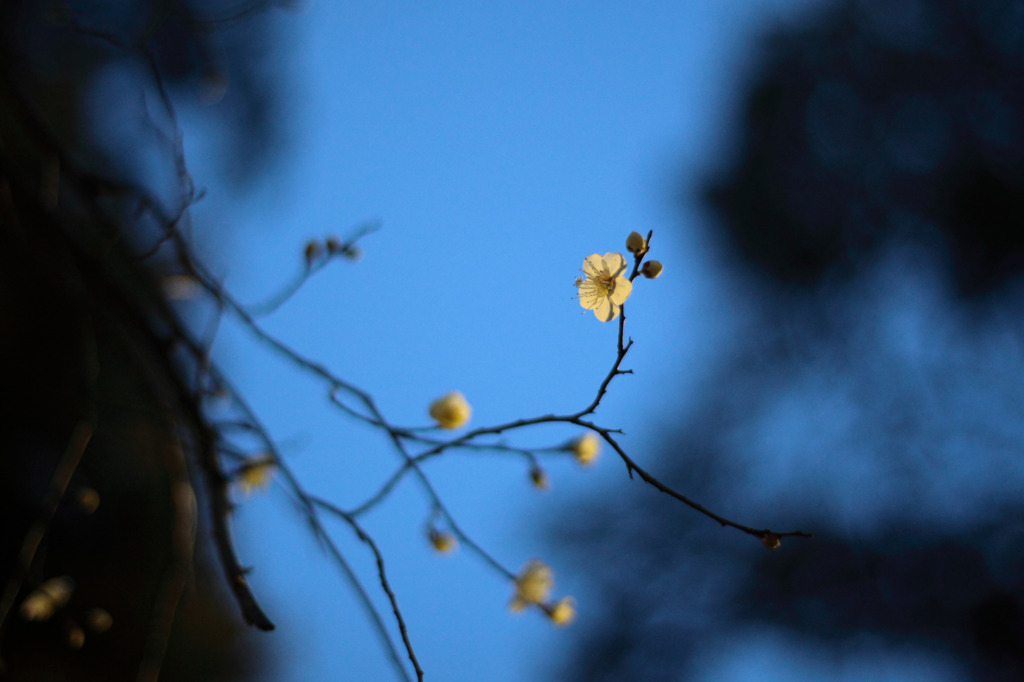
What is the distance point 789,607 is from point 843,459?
2.67 ft

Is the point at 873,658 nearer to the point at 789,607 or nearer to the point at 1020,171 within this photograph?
the point at 789,607

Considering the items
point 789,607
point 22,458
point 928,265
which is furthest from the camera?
point 928,265

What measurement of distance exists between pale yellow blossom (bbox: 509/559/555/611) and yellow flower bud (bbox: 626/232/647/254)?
427mm

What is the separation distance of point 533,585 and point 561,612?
1.9 inches

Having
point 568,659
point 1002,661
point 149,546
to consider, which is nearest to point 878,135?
point 1002,661

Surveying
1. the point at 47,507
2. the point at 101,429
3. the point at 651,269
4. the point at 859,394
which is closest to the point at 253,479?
the point at 47,507

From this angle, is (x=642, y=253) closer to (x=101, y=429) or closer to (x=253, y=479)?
(x=253, y=479)

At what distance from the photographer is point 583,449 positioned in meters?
0.79

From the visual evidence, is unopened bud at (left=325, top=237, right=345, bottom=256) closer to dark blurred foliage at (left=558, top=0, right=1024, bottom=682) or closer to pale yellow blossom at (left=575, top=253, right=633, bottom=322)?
pale yellow blossom at (left=575, top=253, right=633, bottom=322)

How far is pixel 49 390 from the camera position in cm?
257

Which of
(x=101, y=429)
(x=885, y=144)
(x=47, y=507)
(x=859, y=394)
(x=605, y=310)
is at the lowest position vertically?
(x=47, y=507)

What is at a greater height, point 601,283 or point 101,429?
point 101,429

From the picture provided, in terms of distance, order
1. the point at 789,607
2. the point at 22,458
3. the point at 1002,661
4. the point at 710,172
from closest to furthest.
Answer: the point at 22,458 < the point at 1002,661 < the point at 789,607 < the point at 710,172

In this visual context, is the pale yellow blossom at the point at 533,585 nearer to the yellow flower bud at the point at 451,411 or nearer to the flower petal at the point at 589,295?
the yellow flower bud at the point at 451,411
